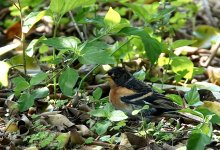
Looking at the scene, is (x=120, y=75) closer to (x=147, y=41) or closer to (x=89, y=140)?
(x=147, y=41)

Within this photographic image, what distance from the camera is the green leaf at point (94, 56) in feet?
15.0

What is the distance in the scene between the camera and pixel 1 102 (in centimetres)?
528

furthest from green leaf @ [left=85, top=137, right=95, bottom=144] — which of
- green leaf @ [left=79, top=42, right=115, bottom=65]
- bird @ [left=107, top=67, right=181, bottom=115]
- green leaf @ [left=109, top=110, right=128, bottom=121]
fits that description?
bird @ [left=107, top=67, right=181, bottom=115]

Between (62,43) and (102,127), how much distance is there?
0.67 meters

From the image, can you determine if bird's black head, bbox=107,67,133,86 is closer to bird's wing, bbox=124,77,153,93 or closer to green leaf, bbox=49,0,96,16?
bird's wing, bbox=124,77,153,93

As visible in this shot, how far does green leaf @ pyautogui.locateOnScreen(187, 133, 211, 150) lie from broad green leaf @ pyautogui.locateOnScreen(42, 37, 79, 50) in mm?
1145

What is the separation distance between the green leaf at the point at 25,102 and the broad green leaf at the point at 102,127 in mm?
529

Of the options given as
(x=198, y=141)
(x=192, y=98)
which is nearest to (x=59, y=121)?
(x=192, y=98)

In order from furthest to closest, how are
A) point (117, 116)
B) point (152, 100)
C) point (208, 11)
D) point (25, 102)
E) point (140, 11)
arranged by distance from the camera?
point (208, 11)
point (140, 11)
point (152, 100)
point (25, 102)
point (117, 116)

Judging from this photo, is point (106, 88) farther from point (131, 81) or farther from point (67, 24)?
point (67, 24)

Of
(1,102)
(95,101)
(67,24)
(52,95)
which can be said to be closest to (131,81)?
(95,101)

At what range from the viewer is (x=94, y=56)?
4.61 m

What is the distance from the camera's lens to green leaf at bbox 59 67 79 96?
4.61 metres

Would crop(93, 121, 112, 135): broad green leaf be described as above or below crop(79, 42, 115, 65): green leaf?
below
